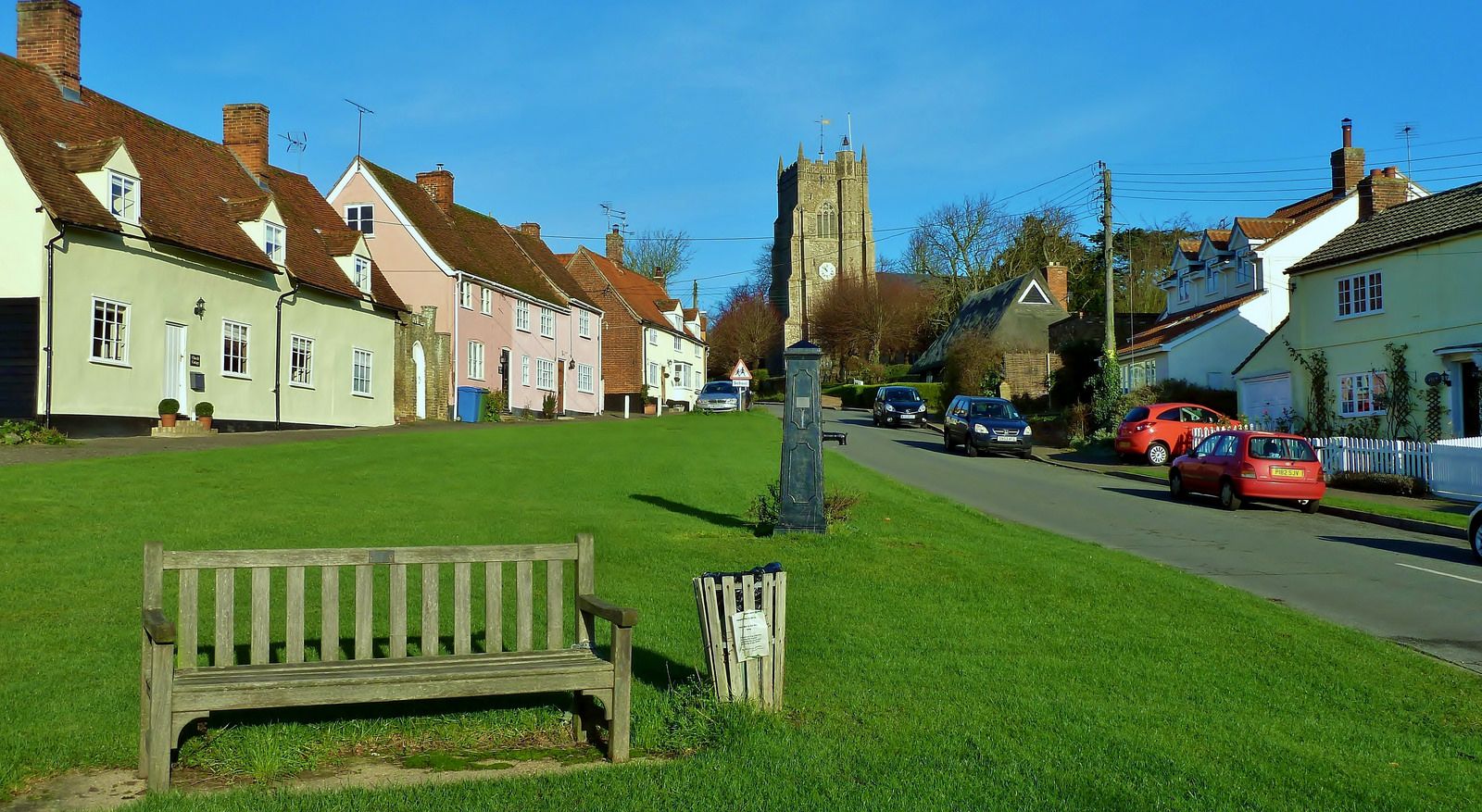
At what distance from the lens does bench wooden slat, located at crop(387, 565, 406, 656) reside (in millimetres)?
6070

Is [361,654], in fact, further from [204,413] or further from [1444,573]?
[204,413]

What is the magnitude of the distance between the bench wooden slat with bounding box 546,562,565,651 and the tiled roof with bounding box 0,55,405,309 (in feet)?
69.2

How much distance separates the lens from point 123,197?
84.2 feet

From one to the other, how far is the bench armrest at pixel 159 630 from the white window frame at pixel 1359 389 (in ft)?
109

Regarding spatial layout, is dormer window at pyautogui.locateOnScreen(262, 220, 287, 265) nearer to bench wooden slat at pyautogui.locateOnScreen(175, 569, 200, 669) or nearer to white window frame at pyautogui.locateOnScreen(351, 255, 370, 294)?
white window frame at pyautogui.locateOnScreen(351, 255, 370, 294)

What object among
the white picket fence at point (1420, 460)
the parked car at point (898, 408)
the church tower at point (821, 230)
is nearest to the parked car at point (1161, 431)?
the white picket fence at point (1420, 460)

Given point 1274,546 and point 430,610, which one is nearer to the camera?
point 430,610

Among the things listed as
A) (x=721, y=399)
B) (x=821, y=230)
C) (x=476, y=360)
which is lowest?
(x=721, y=399)

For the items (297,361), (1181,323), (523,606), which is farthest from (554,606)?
(1181,323)

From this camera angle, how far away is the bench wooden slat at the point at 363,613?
6070 millimetres

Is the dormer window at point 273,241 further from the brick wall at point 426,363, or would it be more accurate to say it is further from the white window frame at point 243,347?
the brick wall at point 426,363

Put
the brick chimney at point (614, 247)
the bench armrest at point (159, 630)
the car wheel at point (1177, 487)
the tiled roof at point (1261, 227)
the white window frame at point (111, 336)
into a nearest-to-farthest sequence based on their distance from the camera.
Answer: the bench armrest at point (159, 630) < the car wheel at point (1177, 487) < the white window frame at point (111, 336) < the tiled roof at point (1261, 227) < the brick chimney at point (614, 247)

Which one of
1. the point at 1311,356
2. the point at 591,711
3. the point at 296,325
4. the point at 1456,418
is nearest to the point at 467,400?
the point at 296,325

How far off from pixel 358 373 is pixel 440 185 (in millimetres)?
16475
